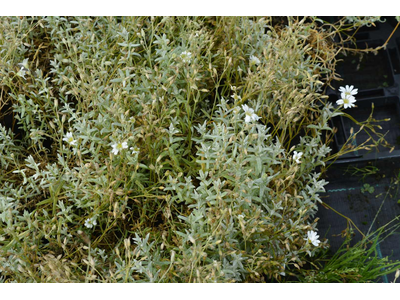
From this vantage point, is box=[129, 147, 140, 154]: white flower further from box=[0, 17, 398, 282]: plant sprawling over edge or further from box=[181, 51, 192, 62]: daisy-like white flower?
box=[181, 51, 192, 62]: daisy-like white flower

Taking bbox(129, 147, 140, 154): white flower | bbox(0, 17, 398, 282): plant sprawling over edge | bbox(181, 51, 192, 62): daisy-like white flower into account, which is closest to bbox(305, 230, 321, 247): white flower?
bbox(0, 17, 398, 282): plant sprawling over edge

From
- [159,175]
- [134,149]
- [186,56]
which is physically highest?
[186,56]

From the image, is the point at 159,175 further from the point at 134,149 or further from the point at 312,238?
the point at 312,238

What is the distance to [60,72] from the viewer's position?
80.9 inches

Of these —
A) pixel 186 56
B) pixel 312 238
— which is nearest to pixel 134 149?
pixel 186 56

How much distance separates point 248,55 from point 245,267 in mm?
1136

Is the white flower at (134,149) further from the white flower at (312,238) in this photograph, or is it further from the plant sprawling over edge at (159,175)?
the white flower at (312,238)

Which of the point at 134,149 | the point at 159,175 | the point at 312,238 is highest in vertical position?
the point at 134,149

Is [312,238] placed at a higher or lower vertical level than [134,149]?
lower

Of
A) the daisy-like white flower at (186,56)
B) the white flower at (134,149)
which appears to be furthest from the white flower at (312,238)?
the daisy-like white flower at (186,56)

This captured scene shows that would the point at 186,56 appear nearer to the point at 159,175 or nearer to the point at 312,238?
the point at 159,175

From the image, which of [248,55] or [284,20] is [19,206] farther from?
[284,20]

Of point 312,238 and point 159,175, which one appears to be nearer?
point 312,238

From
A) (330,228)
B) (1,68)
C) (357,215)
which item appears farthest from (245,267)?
(1,68)
